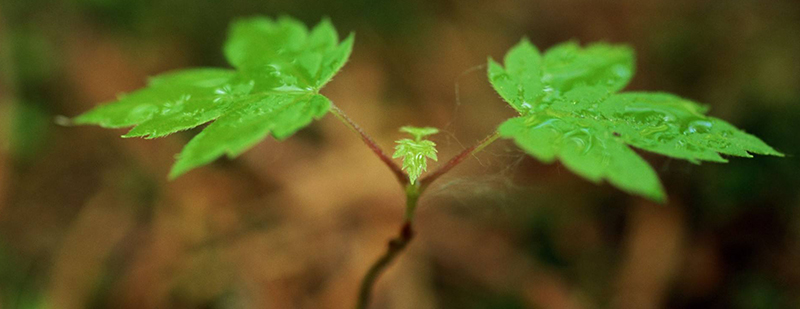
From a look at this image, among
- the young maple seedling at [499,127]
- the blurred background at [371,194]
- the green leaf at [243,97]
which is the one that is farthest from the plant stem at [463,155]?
the blurred background at [371,194]

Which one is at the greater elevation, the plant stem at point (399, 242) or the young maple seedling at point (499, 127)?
the young maple seedling at point (499, 127)

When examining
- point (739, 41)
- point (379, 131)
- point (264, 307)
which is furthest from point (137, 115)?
point (739, 41)

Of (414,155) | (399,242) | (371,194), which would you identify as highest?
(371,194)

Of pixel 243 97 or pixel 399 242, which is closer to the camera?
pixel 243 97

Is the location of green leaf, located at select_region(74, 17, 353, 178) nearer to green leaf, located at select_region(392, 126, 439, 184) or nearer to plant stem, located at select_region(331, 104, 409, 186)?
plant stem, located at select_region(331, 104, 409, 186)

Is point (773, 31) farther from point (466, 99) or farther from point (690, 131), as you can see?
point (690, 131)

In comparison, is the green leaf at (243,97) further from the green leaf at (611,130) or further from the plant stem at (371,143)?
the green leaf at (611,130)

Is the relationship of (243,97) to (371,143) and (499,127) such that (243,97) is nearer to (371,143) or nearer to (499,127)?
(371,143)

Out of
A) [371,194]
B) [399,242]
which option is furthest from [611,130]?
[371,194]

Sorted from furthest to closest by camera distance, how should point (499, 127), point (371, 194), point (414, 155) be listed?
point (371, 194) → point (414, 155) → point (499, 127)
